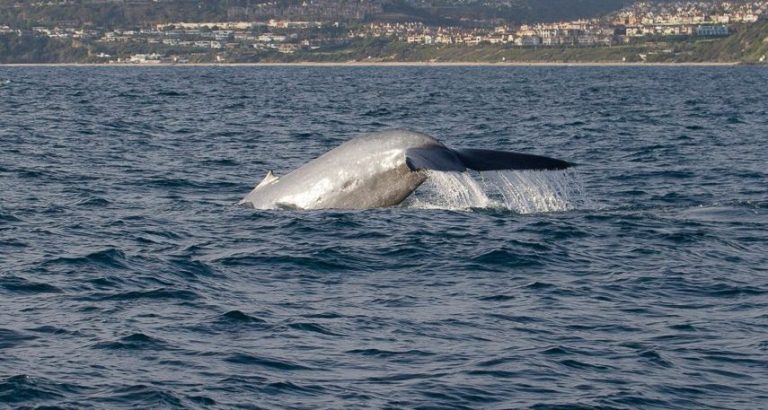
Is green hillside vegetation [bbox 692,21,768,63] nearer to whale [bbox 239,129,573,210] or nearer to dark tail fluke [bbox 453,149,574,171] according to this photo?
whale [bbox 239,129,573,210]

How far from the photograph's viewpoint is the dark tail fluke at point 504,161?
14641 mm

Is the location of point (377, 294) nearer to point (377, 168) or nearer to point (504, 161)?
point (504, 161)

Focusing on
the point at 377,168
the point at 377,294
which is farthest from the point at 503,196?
the point at 377,294

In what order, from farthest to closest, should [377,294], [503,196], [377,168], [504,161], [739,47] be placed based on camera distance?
[739,47] → [503,196] → [377,168] → [504,161] → [377,294]

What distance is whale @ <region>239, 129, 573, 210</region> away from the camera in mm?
14961

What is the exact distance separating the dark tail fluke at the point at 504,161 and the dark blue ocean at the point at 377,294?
4.18 feet

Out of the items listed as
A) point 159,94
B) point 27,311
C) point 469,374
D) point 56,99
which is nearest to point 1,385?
point 27,311

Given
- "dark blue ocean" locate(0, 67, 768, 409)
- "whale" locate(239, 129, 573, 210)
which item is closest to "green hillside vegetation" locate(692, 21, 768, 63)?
"dark blue ocean" locate(0, 67, 768, 409)

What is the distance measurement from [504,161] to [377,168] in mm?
2049

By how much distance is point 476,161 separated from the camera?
1502 cm

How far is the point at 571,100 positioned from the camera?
64.8 meters

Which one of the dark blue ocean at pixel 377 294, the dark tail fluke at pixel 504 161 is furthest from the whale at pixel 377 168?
the dark blue ocean at pixel 377 294

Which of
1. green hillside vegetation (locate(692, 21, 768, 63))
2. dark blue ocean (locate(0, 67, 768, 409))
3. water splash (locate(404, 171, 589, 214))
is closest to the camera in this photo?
dark blue ocean (locate(0, 67, 768, 409))

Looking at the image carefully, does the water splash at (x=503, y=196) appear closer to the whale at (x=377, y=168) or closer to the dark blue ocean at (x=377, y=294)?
the dark blue ocean at (x=377, y=294)
